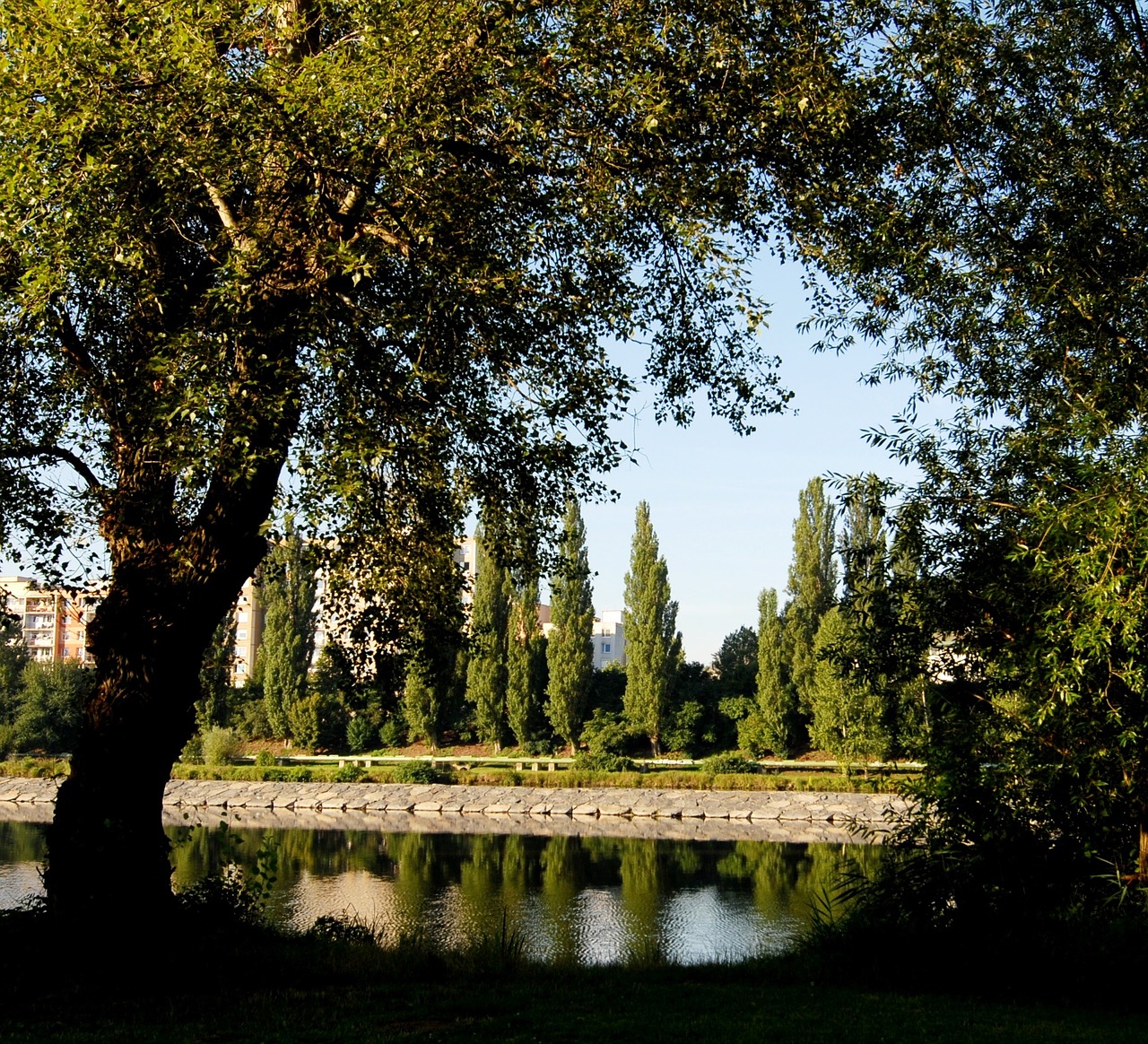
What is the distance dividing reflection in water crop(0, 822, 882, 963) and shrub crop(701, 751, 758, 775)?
29.6 ft

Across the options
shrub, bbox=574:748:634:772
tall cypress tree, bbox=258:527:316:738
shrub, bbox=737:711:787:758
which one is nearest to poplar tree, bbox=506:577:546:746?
shrub, bbox=574:748:634:772

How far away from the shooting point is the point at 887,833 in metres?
9.76

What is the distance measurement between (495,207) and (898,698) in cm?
577

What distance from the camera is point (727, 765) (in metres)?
37.8

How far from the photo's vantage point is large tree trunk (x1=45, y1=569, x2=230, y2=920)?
859cm

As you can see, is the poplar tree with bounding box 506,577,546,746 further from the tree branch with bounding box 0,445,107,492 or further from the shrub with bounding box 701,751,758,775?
the tree branch with bounding box 0,445,107,492

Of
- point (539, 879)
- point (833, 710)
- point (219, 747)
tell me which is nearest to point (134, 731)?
point (539, 879)

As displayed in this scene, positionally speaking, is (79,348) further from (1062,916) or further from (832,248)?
(1062,916)

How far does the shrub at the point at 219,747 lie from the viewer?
42.0 meters

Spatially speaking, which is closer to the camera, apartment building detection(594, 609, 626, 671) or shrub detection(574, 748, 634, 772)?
shrub detection(574, 748, 634, 772)

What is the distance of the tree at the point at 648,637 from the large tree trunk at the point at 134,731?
32264 mm

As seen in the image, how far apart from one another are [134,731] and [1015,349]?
8.05 meters

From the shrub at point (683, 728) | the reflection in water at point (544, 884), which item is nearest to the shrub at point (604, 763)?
the shrub at point (683, 728)

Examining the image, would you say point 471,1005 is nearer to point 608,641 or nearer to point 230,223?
point 230,223
